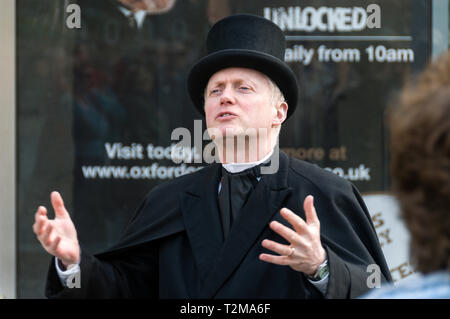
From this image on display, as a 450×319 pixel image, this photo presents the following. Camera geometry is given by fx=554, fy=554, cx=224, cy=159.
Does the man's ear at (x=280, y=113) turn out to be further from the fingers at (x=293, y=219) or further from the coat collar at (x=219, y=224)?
the fingers at (x=293, y=219)

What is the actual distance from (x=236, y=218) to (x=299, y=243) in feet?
1.76

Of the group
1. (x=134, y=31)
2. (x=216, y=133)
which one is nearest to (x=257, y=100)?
(x=216, y=133)

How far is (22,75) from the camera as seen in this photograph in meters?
4.31

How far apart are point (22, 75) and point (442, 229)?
383 cm

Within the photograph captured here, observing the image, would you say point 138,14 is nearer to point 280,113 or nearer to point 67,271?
point 280,113

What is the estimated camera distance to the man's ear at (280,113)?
2812 millimetres

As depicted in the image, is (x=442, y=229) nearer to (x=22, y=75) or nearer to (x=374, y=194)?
(x=374, y=194)

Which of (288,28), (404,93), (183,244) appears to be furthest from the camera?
(288,28)

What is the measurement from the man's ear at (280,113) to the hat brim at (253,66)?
0.15 feet

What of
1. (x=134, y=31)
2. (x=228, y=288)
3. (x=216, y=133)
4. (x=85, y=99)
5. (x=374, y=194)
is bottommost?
(x=228, y=288)

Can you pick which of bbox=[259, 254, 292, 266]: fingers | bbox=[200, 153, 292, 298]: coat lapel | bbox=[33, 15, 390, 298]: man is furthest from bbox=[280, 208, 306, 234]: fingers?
bbox=[200, 153, 292, 298]: coat lapel

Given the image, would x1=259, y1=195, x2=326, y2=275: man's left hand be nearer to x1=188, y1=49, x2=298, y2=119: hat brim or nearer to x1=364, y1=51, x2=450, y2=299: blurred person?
x1=364, y1=51, x2=450, y2=299: blurred person

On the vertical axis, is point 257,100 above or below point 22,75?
below

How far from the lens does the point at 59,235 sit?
7.66 feet
